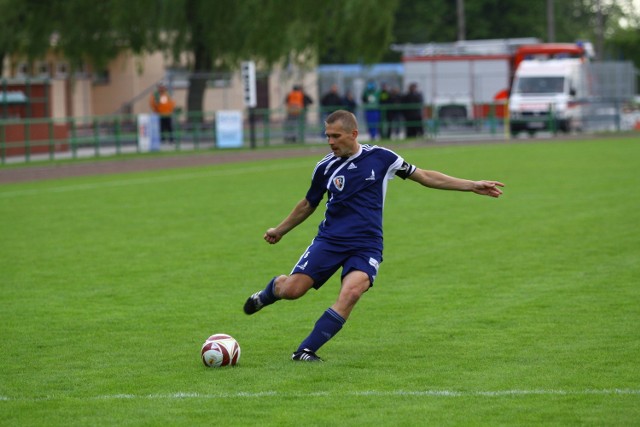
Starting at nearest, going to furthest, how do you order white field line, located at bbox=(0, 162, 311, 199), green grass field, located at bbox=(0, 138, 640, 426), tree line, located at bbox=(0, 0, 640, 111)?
green grass field, located at bbox=(0, 138, 640, 426) → white field line, located at bbox=(0, 162, 311, 199) → tree line, located at bbox=(0, 0, 640, 111)

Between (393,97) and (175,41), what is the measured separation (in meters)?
7.68

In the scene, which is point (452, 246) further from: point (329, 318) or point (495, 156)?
point (495, 156)

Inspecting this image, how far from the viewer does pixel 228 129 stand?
3875cm

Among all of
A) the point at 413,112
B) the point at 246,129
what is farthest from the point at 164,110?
the point at 413,112

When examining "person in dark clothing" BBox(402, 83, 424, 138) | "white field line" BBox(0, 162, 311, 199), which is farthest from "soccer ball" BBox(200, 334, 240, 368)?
"person in dark clothing" BBox(402, 83, 424, 138)

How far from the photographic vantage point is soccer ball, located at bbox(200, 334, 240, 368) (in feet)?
25.5

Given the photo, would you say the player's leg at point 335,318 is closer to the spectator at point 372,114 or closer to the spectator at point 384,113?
the spectator at point 372,114

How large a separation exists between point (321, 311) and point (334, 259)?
2.19m

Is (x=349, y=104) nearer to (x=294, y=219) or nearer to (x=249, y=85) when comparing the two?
(x=249, y=85)

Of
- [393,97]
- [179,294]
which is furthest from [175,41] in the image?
[179,294]

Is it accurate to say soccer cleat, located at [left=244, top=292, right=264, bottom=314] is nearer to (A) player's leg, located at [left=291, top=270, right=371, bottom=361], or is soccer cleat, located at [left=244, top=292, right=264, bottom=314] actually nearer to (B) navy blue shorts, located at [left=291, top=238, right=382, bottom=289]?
(B) navy blue shorts, located at [left=291, top=238, right=382, bottom=289]

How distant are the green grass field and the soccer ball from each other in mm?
105

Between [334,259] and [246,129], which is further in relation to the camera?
[246,129]

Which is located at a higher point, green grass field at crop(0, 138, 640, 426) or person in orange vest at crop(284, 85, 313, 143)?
person in orange vest at crop(284, 85, 313, 143)
